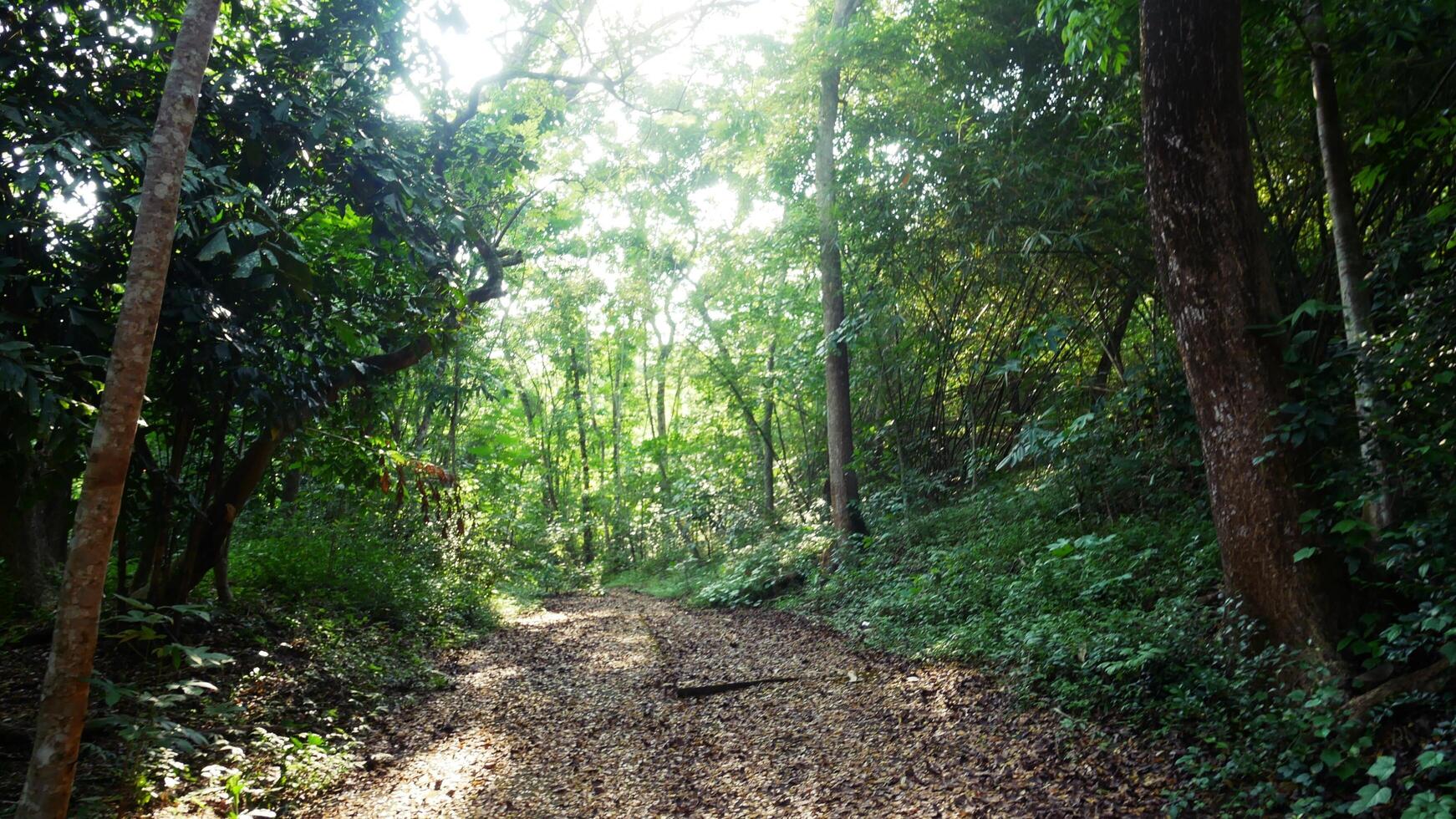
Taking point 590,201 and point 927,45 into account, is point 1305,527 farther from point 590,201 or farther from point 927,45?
point 590,201

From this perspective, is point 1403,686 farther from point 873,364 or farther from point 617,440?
point 617,440

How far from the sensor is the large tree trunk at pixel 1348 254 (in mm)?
3430

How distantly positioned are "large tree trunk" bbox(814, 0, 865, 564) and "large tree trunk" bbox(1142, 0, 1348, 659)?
5.76 m

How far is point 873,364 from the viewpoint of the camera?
1083 centimetres

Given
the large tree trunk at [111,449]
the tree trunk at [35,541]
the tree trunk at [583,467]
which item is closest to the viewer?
the large tree trunk at [111,449]

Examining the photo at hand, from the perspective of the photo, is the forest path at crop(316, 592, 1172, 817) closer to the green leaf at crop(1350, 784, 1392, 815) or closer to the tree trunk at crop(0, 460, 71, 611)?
the green leaf at crop(1350, 784, 1392, 815)

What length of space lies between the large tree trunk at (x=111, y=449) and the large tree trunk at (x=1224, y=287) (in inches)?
Answer: 191

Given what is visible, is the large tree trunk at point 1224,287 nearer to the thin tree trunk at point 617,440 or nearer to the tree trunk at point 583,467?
the thin tree trunk at point 617,440

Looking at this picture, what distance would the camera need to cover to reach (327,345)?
214 inches

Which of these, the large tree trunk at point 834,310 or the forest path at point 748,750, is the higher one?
the large tree trunk at point 834,310

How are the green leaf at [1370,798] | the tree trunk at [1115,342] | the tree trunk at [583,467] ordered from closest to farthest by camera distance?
the green leaf at [1370,798]
the tree trunk at [1115,342]
the tree trunk at [583,467]

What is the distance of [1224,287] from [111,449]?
17.5 feet

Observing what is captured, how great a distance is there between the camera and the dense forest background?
341 centimetres

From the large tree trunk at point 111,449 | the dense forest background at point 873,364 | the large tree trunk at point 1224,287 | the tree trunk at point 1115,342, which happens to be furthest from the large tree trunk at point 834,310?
the large tree trunk at point 111,449
